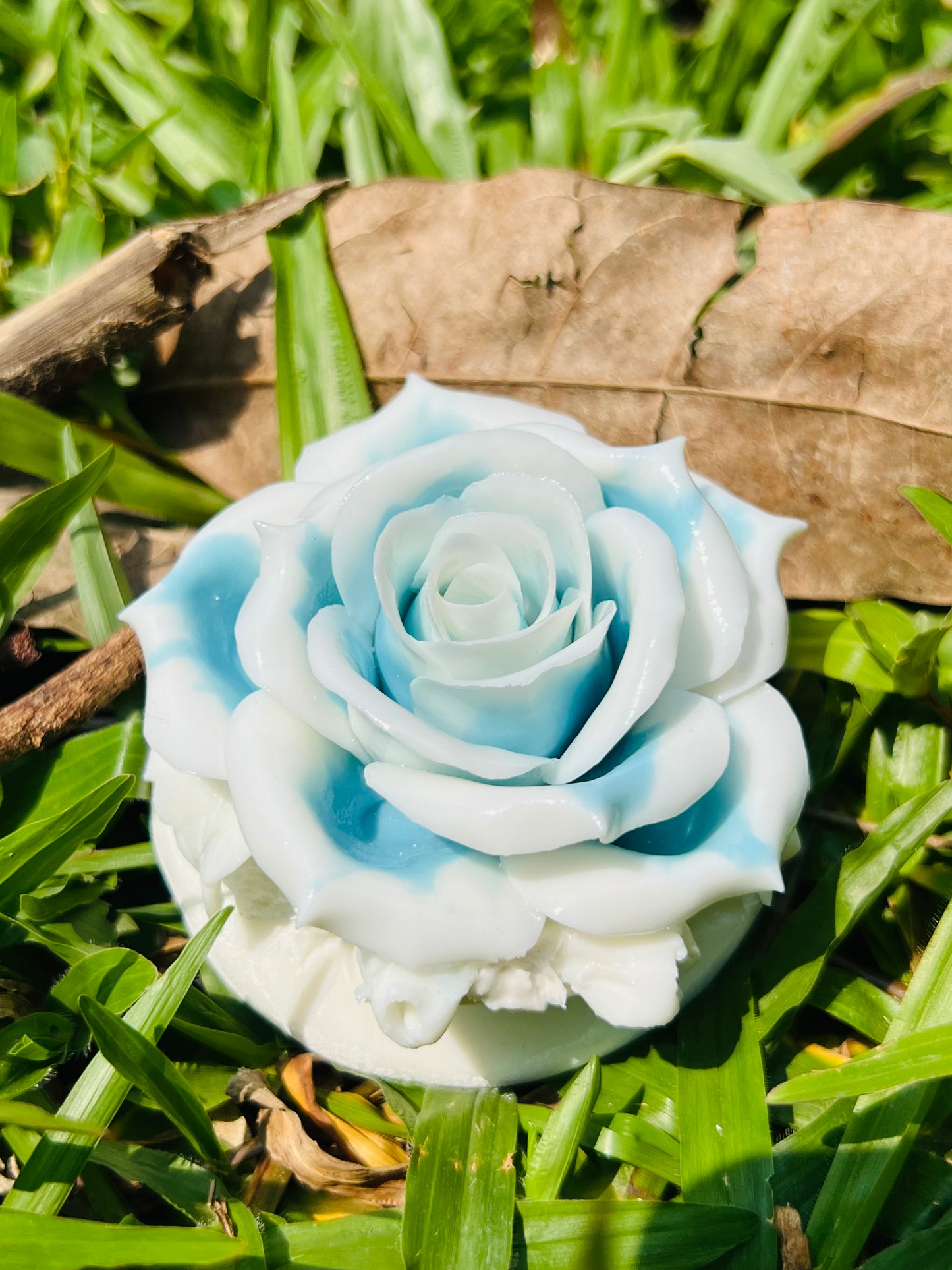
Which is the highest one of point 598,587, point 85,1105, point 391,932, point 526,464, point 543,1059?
point 526,464

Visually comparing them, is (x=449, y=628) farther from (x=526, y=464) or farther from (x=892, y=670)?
(x=892, y=670)

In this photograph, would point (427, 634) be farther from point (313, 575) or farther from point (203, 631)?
point (203, 631)

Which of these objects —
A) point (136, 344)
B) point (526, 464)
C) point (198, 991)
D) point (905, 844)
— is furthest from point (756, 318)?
point (198, 991)

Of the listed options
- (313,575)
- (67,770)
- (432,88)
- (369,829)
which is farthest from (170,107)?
(369,829)

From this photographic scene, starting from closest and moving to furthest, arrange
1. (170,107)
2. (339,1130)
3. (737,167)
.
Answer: (339,1130), (737,167), (170,107)

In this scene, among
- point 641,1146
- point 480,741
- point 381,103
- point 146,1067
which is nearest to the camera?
point 480,741

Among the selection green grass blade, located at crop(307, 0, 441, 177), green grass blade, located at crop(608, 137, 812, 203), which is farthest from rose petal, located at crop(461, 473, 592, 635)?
green grass blade, located at crop(307, 0, 441, 177)

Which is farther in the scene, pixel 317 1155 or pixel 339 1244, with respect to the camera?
pixel 317 1155
